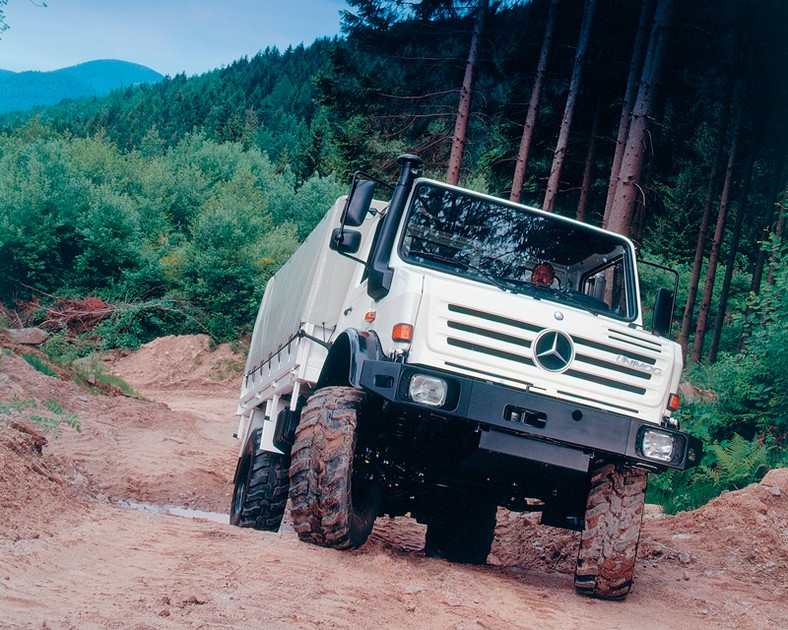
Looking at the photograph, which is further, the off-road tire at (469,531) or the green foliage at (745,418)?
the green foliage at (745,418)

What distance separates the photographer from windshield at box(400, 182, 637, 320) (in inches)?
237

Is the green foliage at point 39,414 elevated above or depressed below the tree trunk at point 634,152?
below

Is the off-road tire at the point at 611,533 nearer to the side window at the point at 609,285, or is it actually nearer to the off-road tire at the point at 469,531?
the side window at the point at 609,285

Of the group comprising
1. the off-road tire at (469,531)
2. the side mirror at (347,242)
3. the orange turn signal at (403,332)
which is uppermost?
the side mirror at (347,242)

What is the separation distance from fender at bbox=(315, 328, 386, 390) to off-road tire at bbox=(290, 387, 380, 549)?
20 cm

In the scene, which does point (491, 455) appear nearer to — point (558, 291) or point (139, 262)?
point (558, 291)

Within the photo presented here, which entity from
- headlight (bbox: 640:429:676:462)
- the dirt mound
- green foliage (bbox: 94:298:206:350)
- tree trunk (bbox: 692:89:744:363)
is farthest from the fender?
green foliage (bbox: 94:298:206:350)

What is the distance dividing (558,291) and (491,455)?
5.24 ft

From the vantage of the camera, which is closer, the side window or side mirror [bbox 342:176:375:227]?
side mirror [bbox 342:176:375:227]

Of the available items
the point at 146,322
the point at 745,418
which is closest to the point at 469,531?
the point at 745,418

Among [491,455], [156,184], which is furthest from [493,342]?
[156,184]

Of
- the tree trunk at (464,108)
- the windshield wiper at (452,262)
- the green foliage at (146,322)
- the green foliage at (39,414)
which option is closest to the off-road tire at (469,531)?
the windshield wiper at (452,262)

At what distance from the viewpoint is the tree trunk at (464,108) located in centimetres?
1675

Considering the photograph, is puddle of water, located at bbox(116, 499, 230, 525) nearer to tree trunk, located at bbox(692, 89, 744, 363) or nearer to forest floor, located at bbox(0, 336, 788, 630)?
forest floor, located at bbox(0, 336, 788, 630)
